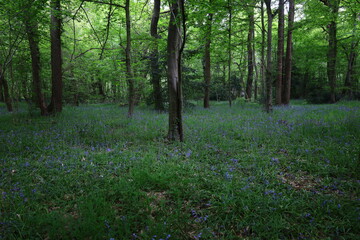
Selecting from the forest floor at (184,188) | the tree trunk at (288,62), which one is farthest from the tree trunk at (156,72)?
the tree trunk at (288,62)

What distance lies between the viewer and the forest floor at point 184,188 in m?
2.53

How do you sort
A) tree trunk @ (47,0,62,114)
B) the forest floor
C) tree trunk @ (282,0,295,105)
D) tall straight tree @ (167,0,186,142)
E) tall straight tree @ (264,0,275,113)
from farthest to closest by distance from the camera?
tree trunk @ (282,0,295,105) → tree trunk @ (47,0,62,114) → tall straight tree @ (264,0,275,113) → tall straight tree @ (167,0,186,142) → the forest floor

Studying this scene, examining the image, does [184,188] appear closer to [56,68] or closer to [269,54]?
[269,54]

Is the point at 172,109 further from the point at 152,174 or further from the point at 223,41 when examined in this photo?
the point at 223,41

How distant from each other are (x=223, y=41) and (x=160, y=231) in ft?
43.2

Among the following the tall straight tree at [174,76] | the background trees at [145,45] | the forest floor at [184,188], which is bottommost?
the forest floor at [184,188]

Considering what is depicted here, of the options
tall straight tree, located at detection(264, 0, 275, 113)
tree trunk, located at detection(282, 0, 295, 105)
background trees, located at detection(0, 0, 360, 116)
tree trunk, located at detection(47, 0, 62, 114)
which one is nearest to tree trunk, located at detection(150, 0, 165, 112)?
background trees, located at detection(0, 0, 360, 116)

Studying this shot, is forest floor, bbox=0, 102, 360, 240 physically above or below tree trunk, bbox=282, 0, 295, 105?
below

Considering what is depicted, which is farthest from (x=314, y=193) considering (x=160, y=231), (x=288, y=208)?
(x=160, y=231)

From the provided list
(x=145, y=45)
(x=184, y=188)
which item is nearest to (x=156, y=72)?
(x=145, y=45)

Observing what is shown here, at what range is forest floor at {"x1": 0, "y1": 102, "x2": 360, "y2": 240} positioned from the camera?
2.53 metres

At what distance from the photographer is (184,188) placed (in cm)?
344

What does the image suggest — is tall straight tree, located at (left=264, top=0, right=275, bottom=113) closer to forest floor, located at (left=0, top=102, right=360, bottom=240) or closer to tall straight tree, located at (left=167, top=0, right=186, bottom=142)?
forest floor, located at (left=0, top=102, right=360, bottom=240)

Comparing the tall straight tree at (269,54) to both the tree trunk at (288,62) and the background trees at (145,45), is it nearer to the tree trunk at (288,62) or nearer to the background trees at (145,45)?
the background trees at (145,45)
